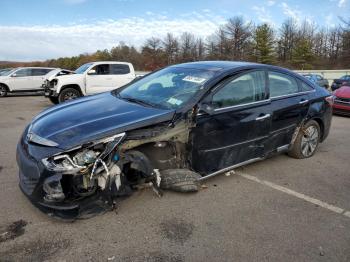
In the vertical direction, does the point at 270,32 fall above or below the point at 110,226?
above

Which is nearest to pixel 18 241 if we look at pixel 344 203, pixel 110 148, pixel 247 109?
pixel 110 148

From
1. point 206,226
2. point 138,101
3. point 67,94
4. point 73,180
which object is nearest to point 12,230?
point 73,180

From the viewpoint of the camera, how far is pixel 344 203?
4.04 metres

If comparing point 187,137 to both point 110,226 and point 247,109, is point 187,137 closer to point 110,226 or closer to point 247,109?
point 247,109

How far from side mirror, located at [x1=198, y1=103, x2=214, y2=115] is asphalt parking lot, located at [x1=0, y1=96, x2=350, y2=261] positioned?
101cm

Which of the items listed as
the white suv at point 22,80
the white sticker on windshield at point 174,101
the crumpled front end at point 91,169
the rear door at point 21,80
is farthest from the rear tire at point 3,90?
the white sticker on windshield at point 174,101

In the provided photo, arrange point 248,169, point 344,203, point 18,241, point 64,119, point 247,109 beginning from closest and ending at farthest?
point 18,241 → point 64,119 → point 344,203 → point 247,109 → point 248,169

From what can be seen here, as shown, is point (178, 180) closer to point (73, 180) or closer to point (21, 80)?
point (73, 180)

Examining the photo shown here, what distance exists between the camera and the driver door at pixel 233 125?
13.0 ft

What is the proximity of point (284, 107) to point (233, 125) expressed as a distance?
45.0 inches

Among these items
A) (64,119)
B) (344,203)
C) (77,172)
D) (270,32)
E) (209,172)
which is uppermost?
(270,32)

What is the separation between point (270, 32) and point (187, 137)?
7029cm

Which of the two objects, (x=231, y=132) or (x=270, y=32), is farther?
(x=270, y=32)

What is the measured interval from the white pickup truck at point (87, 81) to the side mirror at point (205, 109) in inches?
376
